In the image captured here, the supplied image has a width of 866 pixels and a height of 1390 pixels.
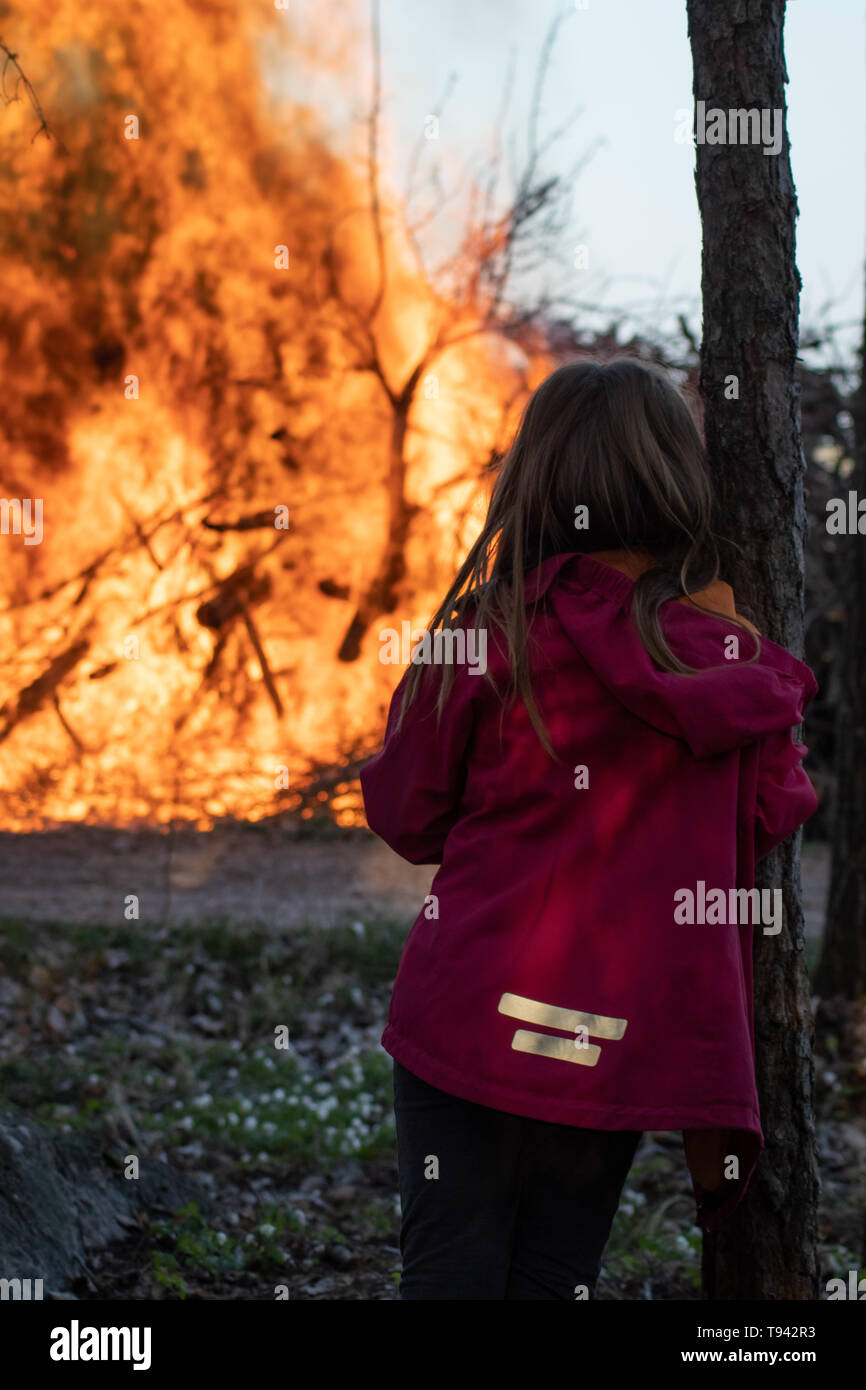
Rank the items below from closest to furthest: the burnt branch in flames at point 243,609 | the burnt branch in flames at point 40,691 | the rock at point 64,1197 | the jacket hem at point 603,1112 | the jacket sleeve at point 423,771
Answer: the jacket hem at point 603,1112
the jacket sleeve at point 423,771
the rock at point 64,1197
the burnt branch in flames at point 40,691
the burnt branch in flames at point 243,609

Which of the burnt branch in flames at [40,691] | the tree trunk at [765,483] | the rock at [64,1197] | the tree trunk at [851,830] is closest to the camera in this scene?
the tree trunk at [765,483]

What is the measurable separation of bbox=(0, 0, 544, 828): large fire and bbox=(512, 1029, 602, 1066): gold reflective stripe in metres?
7.74

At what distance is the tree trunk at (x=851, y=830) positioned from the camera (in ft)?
19.1

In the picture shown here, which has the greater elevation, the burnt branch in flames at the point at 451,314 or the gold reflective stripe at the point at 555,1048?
the burnt branch in flames at the point at 451,314

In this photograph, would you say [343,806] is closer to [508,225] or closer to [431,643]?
[508,225]

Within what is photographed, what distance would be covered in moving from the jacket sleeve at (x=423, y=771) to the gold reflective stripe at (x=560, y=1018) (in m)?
0.36

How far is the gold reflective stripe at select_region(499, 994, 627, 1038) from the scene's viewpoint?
179cm

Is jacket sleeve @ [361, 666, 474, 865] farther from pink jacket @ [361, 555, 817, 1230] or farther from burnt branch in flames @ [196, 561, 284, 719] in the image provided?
burnt branch in flames @ [196, 561, 284, 719]

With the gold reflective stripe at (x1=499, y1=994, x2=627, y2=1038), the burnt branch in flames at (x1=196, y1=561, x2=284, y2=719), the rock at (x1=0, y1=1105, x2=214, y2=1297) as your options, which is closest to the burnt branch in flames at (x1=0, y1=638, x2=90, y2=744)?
the burnt branch in flames at (x1=196, y1=561, x2=284, y2=719)

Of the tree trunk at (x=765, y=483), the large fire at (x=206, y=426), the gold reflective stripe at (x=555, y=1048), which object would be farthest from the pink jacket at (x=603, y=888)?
the large fire at (x=206, y=426)

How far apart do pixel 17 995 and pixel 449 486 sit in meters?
6.55

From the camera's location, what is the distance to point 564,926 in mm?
1808

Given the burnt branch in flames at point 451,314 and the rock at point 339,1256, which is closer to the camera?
the rock at point 339,1256

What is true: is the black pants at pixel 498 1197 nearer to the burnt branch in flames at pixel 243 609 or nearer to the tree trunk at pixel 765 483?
the tree trunk at pixel 765 483
